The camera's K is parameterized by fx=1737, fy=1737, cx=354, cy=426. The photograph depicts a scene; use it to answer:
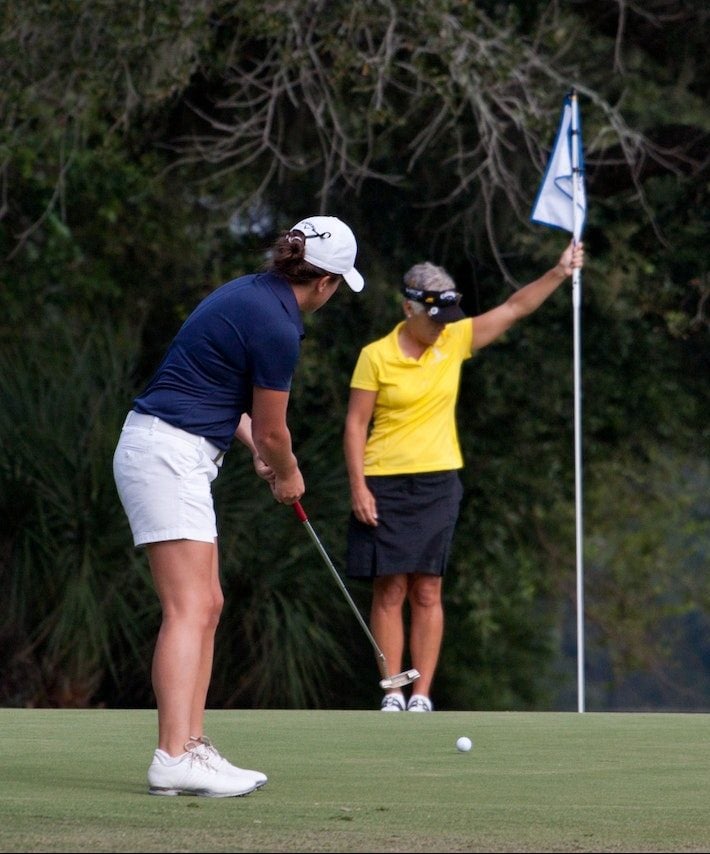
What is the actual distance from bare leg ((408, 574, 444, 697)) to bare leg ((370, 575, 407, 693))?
0.07 m

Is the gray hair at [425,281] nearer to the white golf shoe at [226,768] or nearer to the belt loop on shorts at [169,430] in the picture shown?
the belt loop on shorts at [169,430]

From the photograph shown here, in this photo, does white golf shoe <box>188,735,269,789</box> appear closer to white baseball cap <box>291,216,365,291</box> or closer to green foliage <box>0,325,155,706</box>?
white baseball cap <box>291,216,365,291</box>

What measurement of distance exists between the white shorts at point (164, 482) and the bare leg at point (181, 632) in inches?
1.7

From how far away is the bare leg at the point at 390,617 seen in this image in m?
8.21

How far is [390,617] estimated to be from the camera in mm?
8258

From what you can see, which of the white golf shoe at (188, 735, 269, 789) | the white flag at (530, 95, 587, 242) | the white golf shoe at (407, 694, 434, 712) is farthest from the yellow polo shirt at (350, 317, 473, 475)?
the white golf shoe at (188, 735, 269, 789)

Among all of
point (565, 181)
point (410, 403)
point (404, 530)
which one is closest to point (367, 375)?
point (410, 403)

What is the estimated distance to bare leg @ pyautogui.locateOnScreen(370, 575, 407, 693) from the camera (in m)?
8.21

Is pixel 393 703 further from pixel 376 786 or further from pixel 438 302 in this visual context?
pixel 376 786

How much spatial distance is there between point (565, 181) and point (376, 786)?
568cm

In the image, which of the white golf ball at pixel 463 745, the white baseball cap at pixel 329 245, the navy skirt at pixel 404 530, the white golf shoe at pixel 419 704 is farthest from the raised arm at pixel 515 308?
the white baseball cap at pixel 329 245

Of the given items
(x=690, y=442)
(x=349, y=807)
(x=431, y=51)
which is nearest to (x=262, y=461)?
(x=349, y=807)

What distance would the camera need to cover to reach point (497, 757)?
5574 mm

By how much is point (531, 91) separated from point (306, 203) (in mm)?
2396
